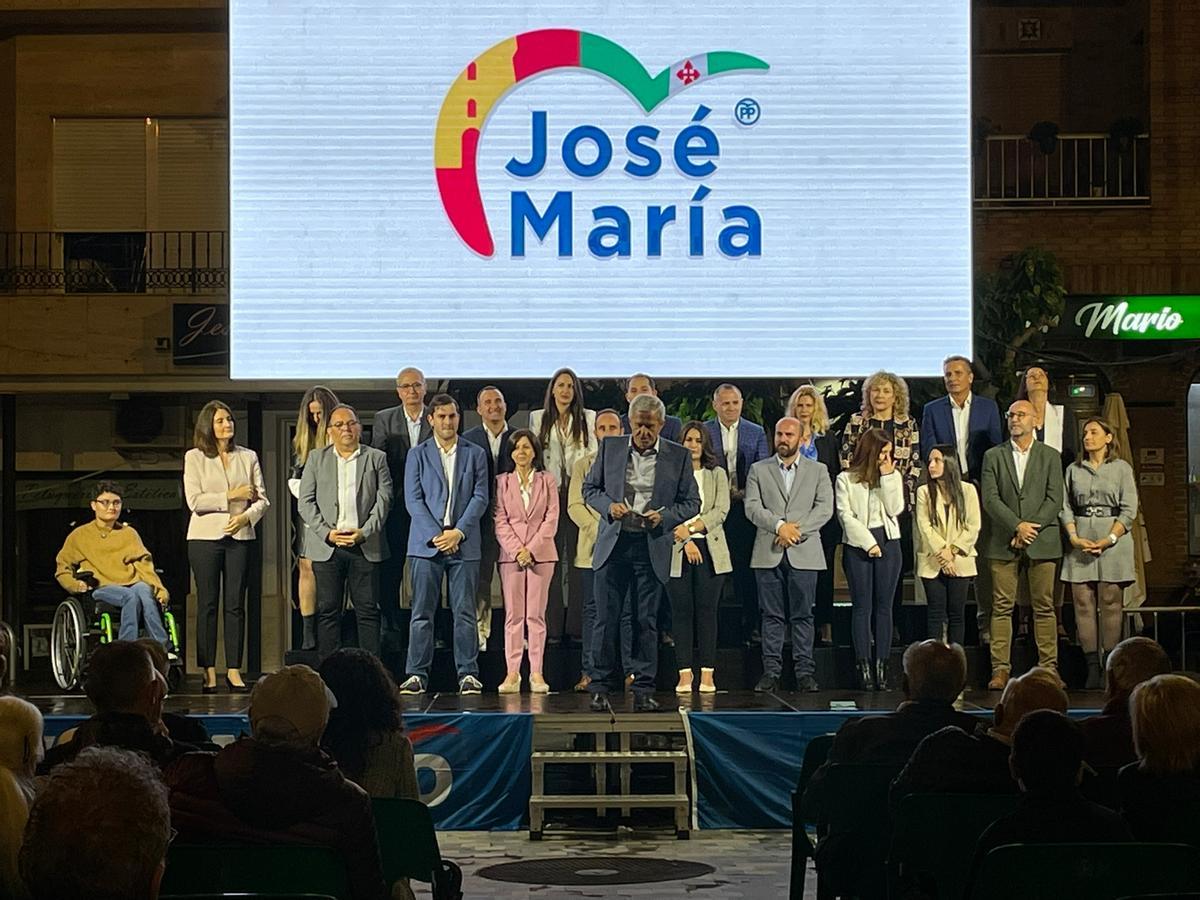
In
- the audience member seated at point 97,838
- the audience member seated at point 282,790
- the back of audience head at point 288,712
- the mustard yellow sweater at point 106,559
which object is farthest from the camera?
the mustard yellow sweater at point 106,559

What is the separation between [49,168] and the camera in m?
16.8

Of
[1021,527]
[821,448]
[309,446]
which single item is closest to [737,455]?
[821,448]

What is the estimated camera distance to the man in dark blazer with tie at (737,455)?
10.2m

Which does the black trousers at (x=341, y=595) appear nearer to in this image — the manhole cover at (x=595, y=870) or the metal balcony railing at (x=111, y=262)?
the manhole cover at (x=595, y=870)

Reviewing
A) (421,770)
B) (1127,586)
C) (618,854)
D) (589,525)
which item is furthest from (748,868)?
(1127,586)

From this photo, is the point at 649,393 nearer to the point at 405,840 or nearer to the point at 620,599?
the point at 620,599

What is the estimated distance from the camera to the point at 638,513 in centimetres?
941

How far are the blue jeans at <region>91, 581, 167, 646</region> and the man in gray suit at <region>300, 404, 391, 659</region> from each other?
1.11 metres

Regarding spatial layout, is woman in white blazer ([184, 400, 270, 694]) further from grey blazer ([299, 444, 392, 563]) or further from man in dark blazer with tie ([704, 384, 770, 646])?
man in dark blazer with tie ([704, 384, 770, 646])

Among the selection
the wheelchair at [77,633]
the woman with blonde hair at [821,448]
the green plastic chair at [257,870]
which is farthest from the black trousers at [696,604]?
the green plastic chair at [257,870]

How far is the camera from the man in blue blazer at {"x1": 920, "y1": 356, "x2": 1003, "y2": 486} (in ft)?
33.2

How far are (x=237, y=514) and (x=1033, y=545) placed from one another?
4.61m

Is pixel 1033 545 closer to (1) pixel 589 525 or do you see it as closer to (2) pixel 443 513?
(1) pixel 589 525

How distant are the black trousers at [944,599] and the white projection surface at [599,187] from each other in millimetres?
1649
